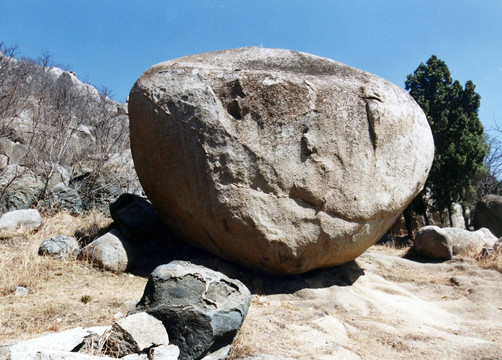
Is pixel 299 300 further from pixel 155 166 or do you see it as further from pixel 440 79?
pixel 440 79

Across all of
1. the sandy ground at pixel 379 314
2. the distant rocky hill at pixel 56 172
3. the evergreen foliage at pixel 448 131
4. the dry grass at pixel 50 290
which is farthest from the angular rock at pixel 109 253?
the evergreen foliage at pixel 448 131

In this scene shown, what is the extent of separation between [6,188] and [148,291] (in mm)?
3778

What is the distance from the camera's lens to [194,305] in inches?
109

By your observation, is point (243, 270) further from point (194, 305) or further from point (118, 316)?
point (194, 305)

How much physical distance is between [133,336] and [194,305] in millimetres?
446

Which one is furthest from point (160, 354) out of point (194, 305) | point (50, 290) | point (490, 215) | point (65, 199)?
point (490, 215)

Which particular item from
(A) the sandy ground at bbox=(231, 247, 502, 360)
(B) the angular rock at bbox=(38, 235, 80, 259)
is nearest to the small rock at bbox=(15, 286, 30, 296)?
(B) the angular rock at bbox=(38, 235, 80, 259)

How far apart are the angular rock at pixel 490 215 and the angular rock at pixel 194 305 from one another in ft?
29.9

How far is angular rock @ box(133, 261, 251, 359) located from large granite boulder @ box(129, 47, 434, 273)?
4.06 ft

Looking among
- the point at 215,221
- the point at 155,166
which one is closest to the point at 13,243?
the point at 155,166

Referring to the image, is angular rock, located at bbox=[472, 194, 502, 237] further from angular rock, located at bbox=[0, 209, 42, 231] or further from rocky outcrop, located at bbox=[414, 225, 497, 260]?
angular rock, located at bbox=[0, 209, 42, 231]

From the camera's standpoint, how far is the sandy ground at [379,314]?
3125 millimetres

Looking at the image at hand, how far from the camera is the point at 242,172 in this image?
4.27 m

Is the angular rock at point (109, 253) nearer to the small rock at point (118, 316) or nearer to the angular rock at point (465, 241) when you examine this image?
the small rock at point (118, 316)
